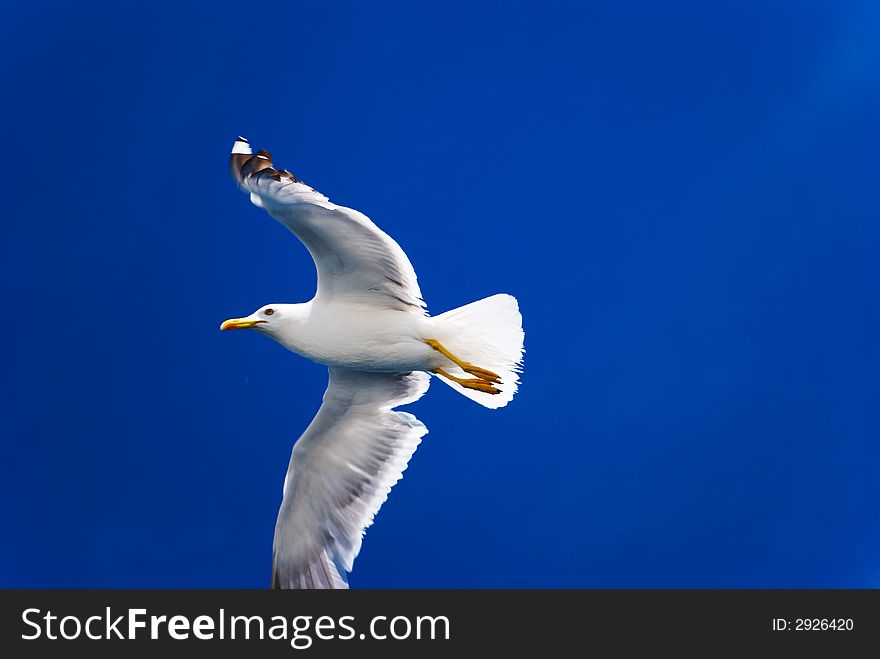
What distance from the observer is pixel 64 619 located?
442 cm

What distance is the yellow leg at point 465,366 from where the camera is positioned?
4.50m

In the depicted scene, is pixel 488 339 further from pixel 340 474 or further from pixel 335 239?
pixel 340 474

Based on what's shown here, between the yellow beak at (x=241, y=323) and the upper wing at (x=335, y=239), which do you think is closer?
the upper wing at (x=335, y=239)

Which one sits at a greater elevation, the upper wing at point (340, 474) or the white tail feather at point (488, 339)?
the white tail feather at point (488, 339)

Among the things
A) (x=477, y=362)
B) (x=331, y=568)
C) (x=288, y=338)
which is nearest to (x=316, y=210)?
(x=288, y=338)

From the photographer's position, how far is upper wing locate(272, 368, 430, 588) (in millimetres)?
4859

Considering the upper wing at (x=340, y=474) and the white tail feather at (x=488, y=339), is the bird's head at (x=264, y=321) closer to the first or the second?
the upper wing at (x=340, y=474)

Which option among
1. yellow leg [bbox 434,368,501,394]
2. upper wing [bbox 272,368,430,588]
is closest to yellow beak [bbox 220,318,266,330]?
upper wing [bbox 272,368,430,588]

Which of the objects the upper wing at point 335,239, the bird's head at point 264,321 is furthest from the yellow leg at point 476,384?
the bird's head at point 264,321

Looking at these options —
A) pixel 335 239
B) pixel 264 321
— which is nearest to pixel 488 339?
pixel 335 239

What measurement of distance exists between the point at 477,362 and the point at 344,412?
66cm

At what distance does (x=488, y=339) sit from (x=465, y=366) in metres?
0.15

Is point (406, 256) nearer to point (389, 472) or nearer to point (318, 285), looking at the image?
point (318, 285)

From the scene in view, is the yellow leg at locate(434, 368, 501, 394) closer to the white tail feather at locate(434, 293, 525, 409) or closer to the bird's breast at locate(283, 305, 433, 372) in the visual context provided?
the white tail feather at locate(434, 293, 525, 409)
